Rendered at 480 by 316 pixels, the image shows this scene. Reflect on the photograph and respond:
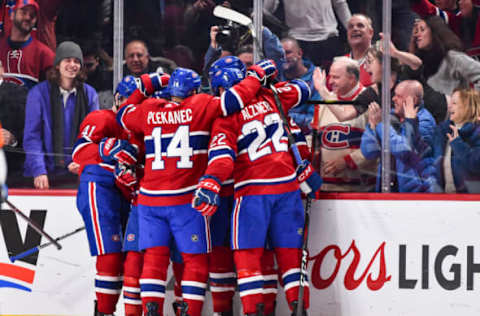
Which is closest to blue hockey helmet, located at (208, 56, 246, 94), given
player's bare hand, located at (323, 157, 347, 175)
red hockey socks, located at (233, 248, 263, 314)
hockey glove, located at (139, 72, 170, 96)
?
hockey glove, located at (139, 72, 170, 96)

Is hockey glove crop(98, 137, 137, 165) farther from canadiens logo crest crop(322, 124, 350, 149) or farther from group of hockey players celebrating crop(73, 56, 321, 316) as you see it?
canadiens logo crest crop(322, 124, 350, 149)

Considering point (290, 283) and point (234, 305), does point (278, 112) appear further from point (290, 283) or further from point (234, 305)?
point (234, 305)

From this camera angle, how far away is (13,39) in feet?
14.3

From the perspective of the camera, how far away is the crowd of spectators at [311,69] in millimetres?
3986

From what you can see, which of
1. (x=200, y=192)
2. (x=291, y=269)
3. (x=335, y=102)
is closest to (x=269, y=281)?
(x=291, y=269)

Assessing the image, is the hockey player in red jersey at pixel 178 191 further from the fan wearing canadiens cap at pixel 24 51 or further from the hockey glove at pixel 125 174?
the fan wearing canadiens cap at pixel 24 51

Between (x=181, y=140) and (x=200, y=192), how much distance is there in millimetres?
326

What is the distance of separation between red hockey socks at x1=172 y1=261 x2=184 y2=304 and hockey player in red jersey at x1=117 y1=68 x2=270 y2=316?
32 cm

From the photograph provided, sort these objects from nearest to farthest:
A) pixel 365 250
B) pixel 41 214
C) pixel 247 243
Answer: pixel 247 243
pixel 365 250
pixel 41 214

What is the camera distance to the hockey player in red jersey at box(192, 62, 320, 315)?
11.6 feet

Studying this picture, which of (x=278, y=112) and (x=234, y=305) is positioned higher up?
(x=278, y=112)

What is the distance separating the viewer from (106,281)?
3.84 m

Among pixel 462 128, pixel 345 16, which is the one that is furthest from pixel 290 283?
pixel 345 16

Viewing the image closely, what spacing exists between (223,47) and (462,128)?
1.52 metres
